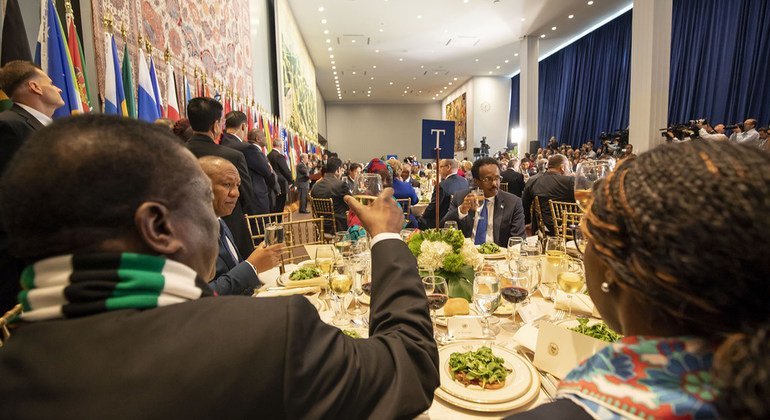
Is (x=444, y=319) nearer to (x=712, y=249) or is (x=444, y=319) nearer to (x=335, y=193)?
(x=712, y=249)

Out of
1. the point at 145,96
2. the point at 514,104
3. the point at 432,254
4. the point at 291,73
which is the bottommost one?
the point at 432,254

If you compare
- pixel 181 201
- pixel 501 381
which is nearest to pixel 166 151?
pixel 181 201

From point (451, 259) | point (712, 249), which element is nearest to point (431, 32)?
point (451, 259)

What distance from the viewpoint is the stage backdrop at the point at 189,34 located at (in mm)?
3203

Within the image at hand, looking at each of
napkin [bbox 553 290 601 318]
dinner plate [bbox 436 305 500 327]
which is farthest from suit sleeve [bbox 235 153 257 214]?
napkin [bbox 553 290 601 318]

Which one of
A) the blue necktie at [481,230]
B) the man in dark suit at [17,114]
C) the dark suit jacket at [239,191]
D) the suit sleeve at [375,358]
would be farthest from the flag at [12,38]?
the blue necktie at [481,230]

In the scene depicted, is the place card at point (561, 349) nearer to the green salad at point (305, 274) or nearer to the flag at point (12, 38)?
the green salad at point (305, 274)

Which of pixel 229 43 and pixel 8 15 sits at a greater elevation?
pixel 229 43

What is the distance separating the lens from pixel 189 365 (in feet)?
1.84

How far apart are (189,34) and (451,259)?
4.55 metres

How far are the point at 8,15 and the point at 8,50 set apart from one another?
191mm

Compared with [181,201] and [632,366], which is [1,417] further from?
[632,366]

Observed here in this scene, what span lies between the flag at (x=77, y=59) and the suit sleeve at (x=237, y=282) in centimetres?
193

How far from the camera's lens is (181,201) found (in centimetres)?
72
